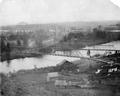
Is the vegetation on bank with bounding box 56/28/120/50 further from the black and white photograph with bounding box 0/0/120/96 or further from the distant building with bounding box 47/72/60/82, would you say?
the distant building with bounding box 47/72/60/82

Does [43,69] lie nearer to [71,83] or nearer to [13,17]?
[71,83]

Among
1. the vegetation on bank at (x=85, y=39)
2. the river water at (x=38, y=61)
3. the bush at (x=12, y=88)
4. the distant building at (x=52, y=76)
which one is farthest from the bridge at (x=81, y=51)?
the bush at (x=12, y=88)

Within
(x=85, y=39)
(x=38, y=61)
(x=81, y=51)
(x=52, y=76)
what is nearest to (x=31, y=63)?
(x=38, y=61)

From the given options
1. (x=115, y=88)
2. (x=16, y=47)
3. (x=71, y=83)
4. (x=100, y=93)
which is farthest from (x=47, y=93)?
(x=16, y=47)

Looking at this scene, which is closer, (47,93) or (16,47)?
(47,93)

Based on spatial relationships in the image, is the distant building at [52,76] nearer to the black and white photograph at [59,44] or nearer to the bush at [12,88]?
the black and white photograph at [59,44]

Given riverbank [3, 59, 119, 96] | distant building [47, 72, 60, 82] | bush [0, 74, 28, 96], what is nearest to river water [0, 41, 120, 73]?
riverbank [3, 59, 119, 96]

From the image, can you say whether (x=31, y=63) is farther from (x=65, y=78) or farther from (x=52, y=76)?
(x=65, y=78)

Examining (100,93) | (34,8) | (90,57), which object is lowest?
(100,93)
